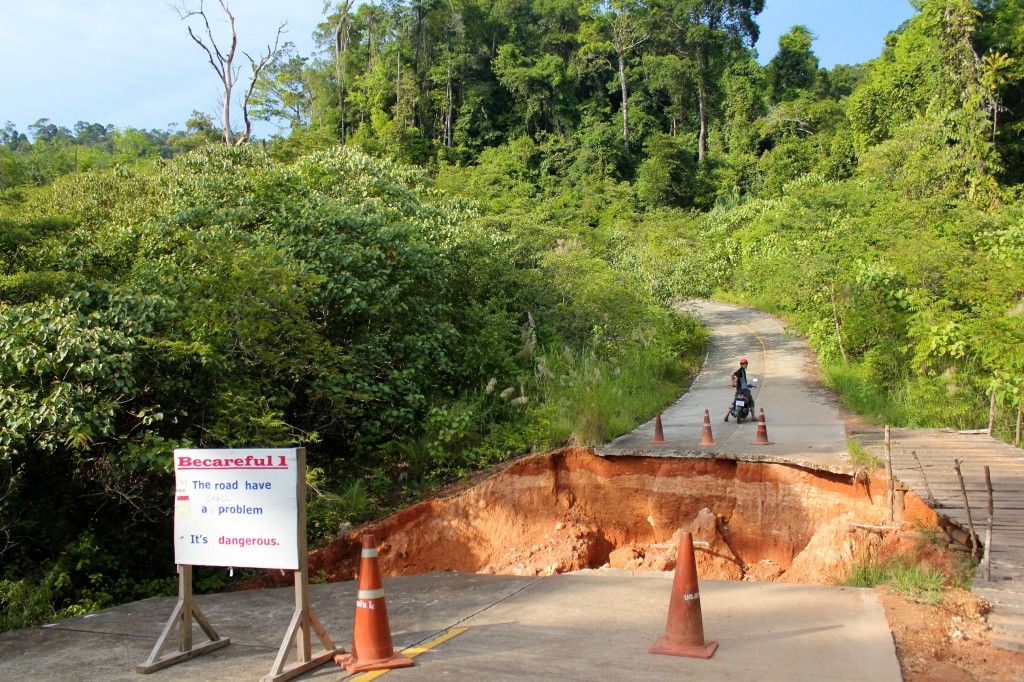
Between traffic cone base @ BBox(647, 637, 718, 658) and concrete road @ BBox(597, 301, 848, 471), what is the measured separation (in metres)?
6.86

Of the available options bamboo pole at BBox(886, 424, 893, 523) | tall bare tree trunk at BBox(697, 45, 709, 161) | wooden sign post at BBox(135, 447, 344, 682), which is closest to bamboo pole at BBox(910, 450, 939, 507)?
bamboo pole at BBox(886, 424, 893, 523)

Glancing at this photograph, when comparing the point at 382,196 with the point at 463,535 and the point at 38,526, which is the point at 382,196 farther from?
the point at 38,526

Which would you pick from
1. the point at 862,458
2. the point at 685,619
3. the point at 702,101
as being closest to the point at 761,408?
the point at 862,458

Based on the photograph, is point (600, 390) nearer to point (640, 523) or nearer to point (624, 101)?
point (640, 523)

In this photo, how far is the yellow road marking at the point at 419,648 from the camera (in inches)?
205

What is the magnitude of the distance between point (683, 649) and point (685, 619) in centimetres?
20

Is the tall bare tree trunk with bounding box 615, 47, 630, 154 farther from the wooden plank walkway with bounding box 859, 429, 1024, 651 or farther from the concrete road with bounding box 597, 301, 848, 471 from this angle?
the wooden plank walkway with bounding box 859, 429, 1024, 651

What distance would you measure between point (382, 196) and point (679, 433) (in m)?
8.22

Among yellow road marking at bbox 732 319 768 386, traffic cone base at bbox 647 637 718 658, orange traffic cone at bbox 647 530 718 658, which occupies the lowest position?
traffic cone base at bbox 647 637 718 658

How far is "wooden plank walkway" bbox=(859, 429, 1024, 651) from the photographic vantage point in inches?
247

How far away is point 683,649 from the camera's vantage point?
534 centimetres

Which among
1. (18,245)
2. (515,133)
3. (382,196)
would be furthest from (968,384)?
(515,133)

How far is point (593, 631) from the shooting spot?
6.03 metres

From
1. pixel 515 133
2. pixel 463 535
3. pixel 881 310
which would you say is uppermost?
pixel 515 133
